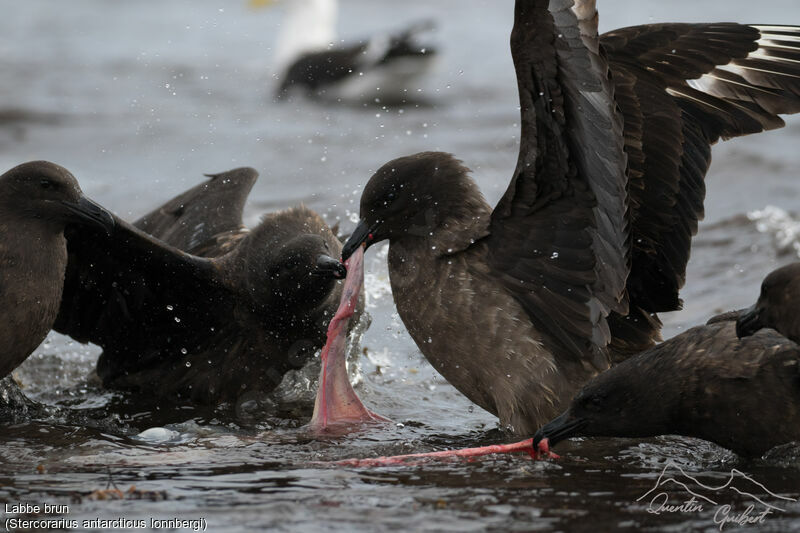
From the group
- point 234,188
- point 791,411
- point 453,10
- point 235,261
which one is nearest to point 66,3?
point 453,10

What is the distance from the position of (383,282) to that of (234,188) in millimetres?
1153

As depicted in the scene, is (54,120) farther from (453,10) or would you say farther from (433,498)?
(433,498)

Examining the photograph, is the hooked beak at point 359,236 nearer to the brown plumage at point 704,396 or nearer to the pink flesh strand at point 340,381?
the pink flesh strand at point 340,381

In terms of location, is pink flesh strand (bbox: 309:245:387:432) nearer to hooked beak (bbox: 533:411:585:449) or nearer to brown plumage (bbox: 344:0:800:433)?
brown plumage (bbox: 344:0:800:433)

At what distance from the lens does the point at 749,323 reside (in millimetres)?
4273

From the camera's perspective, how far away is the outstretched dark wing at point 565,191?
14.4 ft

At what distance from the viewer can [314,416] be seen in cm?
522

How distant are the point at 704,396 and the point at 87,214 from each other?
9.03 feet

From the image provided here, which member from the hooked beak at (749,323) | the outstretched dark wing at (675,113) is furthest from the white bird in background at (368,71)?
the hooked beak at (749,323)

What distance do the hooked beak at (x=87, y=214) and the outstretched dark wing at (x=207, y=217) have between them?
140 centimetres

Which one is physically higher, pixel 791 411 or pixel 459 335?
pixel 459 335

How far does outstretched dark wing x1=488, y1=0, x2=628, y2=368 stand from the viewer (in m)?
4.38

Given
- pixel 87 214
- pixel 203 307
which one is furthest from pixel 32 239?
pixel 203 307

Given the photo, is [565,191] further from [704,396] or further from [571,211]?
[704,396]
